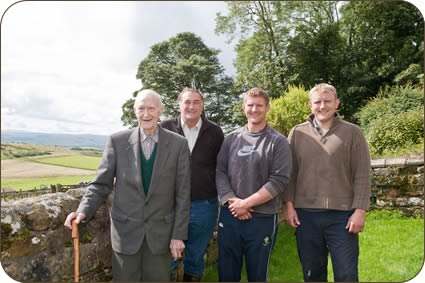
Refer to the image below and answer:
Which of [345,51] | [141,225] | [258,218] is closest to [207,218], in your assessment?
[258,218]

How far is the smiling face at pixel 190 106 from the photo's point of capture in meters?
3.05

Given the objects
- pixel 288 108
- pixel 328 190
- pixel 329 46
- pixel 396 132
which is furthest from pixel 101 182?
pixel 396 132

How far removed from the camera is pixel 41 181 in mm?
3391

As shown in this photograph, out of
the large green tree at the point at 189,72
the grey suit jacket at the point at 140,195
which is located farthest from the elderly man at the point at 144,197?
the large green tree at the point at 189,72

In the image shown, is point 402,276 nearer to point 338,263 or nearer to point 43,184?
point 338,263

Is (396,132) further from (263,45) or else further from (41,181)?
(41,181)

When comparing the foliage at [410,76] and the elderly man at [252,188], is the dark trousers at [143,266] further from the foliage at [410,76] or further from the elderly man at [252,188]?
the foliage at [410,76]

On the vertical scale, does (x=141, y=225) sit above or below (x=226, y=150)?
below

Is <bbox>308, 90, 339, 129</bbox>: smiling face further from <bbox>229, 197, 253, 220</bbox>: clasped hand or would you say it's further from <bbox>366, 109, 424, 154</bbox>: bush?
<bbox>366, 109, 424, 154</bbox>: bush

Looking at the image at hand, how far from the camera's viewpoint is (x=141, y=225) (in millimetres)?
2621

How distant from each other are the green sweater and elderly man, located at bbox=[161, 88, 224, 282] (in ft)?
2.05

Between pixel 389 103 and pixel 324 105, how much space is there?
411 cm

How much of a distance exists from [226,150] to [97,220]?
1.02m

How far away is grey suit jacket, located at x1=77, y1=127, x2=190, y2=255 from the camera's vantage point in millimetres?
2627
